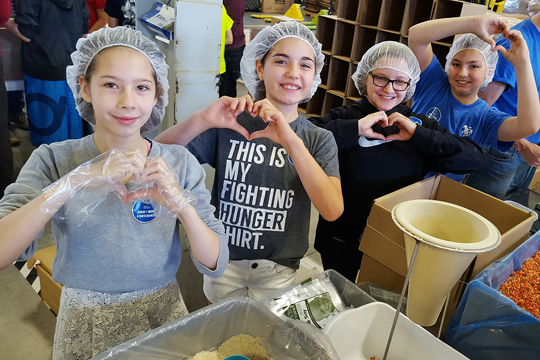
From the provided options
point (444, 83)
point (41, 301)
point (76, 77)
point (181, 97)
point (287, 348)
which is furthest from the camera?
point (181, 97)

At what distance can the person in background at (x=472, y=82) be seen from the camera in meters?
1.80

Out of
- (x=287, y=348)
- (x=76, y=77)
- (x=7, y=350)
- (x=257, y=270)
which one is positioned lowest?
(x=7, y=350)

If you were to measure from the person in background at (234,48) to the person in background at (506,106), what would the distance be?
2558mm

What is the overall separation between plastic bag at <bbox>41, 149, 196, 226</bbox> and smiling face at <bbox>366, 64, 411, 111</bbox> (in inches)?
41.0

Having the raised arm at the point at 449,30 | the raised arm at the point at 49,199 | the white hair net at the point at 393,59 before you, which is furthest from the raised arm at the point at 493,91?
the raised arm at the point at 49,199

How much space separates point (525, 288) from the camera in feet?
4.18

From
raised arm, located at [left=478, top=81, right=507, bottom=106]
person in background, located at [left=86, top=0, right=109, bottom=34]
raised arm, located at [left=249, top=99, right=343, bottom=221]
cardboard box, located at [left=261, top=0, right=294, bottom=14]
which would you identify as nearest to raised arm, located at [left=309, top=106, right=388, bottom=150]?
raised arm, located at [left=249, top=99, right=343, bottom=221]

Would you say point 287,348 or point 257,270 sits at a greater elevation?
point 287,348

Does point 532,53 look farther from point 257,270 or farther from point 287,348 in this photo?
point 287,348

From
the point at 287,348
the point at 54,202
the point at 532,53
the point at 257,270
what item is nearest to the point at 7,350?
the point at 257,270

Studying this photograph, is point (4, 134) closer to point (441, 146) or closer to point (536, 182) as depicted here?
point (441, 146)

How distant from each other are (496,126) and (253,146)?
50.2 inches

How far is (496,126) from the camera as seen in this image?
75.7 inches

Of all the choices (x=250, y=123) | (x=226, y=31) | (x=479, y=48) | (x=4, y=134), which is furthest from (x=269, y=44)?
(x=226, y=31)
